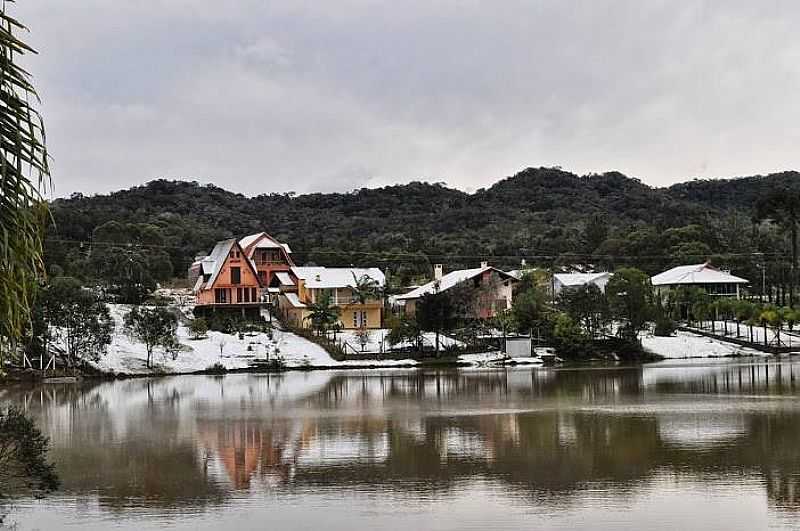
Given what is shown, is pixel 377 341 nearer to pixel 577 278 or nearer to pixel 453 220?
pixel 577 278

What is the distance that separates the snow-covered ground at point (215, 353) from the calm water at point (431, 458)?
42.6 feet

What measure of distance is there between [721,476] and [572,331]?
123 feet

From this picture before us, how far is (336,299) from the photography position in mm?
64375

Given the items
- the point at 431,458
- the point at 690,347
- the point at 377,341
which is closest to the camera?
the point at 431,458

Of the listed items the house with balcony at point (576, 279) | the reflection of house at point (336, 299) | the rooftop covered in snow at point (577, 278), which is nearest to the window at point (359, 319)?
the reflection of house at point (336, 299)

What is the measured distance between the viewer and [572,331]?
5559 cm

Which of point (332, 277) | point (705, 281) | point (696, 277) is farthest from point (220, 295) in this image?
point (705, 281)

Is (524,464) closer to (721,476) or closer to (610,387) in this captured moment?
(721,476)

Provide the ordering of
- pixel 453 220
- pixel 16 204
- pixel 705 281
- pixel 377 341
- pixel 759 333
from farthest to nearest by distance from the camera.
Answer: pixel 453 220
pixel 705 281
pixel 759 333
pixel 377 341
pixel 16 204

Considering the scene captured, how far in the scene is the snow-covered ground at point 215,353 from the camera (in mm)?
52250

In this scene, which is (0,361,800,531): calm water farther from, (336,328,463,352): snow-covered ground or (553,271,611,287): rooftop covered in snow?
(553,271,611,287): rooftop covered in snow

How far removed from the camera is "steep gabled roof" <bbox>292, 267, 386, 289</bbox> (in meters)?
64.1

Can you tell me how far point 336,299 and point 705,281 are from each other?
29.5 metres

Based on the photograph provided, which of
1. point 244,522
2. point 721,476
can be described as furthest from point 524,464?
point 244,522
